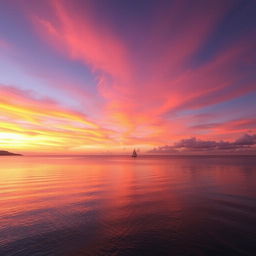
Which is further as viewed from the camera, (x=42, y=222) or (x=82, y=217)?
(x=82, y=217)

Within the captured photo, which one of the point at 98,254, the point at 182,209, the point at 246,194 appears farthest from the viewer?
the point at 246,194

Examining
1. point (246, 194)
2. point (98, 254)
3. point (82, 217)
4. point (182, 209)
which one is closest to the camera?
point (98, 254)

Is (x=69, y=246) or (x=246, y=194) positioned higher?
(x=246, y=194)

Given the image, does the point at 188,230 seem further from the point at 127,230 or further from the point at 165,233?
the point at 127,230

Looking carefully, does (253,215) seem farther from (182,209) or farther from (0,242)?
(0,242)

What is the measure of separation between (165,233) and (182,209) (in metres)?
6.51

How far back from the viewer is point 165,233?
12508 mm

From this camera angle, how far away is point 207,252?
10180mm

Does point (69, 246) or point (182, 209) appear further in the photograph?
point (182, 209)

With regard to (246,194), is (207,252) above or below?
below

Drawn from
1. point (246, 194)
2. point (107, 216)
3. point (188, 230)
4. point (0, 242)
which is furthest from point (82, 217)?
point (246, 194)

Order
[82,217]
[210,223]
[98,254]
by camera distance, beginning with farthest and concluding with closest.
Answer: [82,217] < [210,223] < [98,254]

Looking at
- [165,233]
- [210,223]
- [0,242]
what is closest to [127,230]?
[165,233]

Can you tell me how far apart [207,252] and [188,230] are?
285 centimetres
